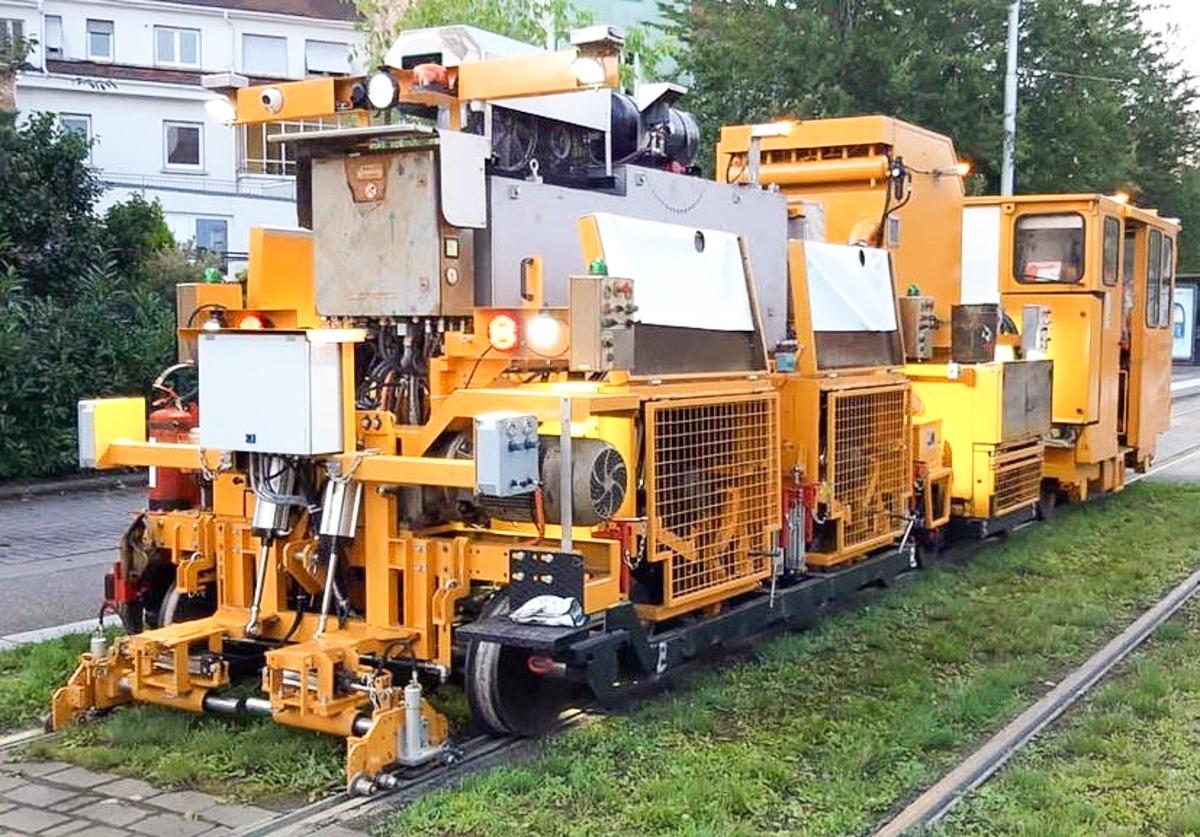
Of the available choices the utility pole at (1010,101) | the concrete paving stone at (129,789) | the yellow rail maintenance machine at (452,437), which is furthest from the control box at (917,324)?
the utility pole at (1010,101)

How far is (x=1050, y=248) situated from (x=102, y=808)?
30.3ft

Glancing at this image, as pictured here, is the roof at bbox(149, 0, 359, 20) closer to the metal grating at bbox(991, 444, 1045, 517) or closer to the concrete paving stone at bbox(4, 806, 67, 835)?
the metal grating at bbox(991, 444, 1045, 517)

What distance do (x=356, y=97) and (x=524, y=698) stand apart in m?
2.65

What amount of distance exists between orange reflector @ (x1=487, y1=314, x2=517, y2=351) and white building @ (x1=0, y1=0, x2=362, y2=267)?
3162 centimetres

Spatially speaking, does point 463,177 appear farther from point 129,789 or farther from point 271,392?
point 129,789

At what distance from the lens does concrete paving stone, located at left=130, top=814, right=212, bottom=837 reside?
4.94 meters

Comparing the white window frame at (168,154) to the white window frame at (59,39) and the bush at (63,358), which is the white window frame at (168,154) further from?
the bush at (63,358)

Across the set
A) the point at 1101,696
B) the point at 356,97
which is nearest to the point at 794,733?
the point at 1101,696

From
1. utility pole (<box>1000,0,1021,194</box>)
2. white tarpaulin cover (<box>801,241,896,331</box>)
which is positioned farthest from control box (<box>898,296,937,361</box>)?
utility pole (<box>1000,0,1021,194</box>)

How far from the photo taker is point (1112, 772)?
219 inches

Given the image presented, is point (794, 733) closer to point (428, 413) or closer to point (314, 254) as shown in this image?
point (428, 413)

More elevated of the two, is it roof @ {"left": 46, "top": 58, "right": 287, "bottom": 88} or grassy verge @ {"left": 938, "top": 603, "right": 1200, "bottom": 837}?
roof @ {"left": 46, "top": 58, "right": 287, "bottom": 88}

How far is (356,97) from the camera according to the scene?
6316 millimetres

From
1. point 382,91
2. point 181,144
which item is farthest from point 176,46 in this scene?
point 382,91
